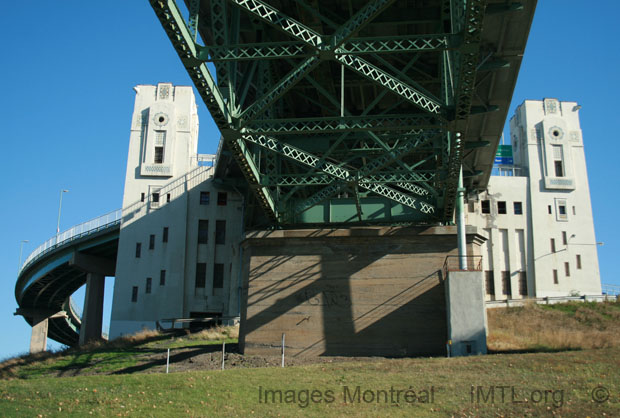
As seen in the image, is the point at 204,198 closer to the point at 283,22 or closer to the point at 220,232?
the point at 220,232

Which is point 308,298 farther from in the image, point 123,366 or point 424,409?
point 424,409

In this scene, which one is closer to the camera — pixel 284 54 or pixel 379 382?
pixel 379 382

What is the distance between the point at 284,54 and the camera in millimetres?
17500

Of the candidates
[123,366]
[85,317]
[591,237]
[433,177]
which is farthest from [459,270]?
[85,317]

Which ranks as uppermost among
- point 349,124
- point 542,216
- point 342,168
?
point 542,216

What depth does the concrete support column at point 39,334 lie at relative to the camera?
7269cm

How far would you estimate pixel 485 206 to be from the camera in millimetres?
53438

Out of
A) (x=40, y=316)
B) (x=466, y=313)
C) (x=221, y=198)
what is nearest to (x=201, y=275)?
(x=221, y=198)

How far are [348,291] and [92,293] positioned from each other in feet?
122

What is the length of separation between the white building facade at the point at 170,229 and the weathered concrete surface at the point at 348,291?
19929 mm

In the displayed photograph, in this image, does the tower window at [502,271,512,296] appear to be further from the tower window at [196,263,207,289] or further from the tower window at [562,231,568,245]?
the tower window at [196,263,207,289]

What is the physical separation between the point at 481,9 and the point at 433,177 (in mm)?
11201

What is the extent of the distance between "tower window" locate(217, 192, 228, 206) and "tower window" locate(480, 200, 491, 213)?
2248 centimetres

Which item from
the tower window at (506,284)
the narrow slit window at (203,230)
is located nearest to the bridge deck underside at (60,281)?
the narrow slit window at (203,230)
